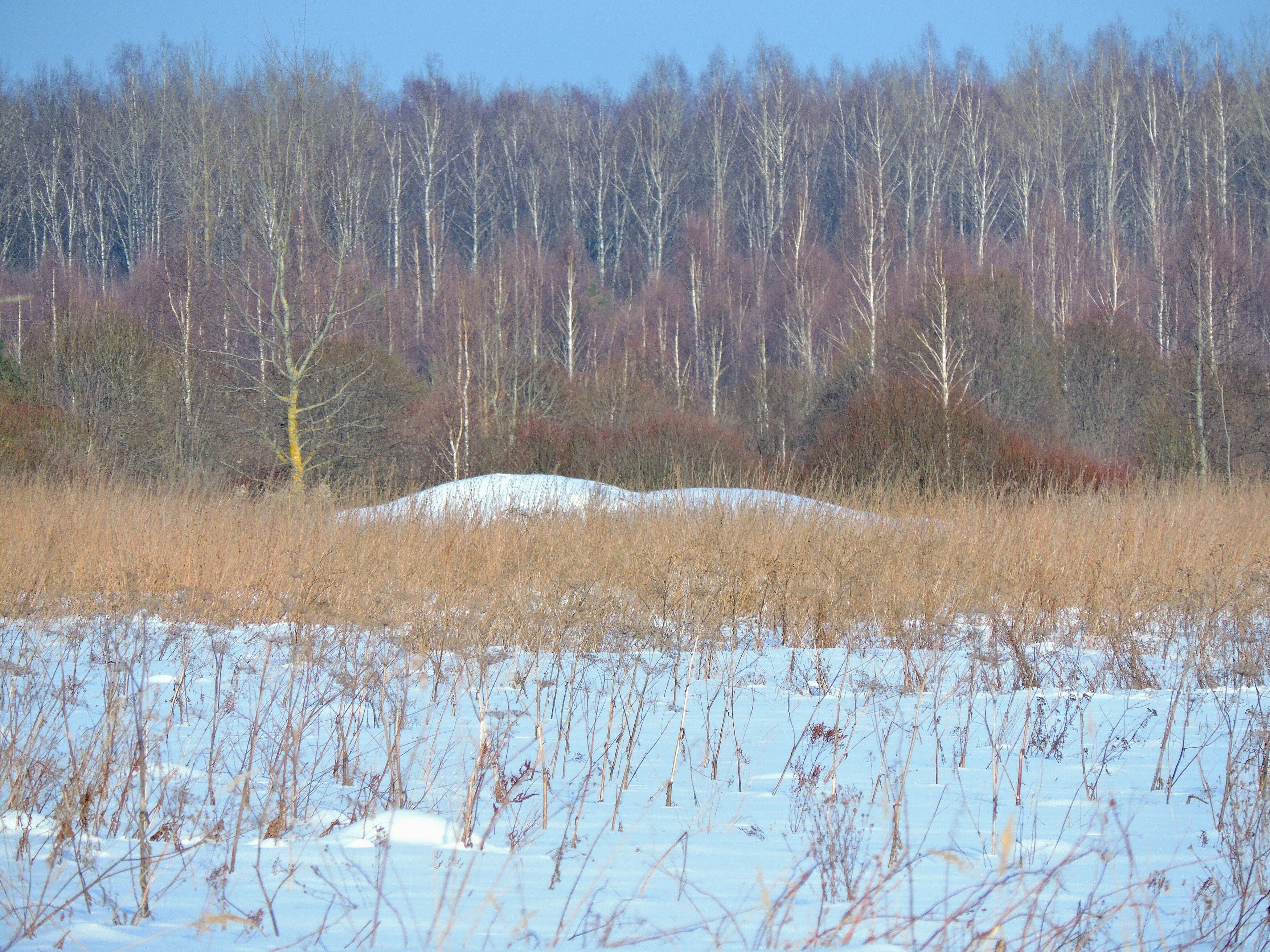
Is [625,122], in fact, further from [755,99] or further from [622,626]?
[622,626]

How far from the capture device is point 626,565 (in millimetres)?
6742

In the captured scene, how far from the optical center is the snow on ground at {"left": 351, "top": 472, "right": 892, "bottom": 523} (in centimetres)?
880

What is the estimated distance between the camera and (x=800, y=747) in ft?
11.5

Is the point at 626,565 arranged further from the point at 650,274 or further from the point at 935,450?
the point at 650,274

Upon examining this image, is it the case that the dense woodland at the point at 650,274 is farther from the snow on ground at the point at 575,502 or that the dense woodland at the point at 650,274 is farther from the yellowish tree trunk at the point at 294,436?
the snow on ground at the point at 575,502

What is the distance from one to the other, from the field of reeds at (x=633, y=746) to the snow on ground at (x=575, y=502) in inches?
54.1

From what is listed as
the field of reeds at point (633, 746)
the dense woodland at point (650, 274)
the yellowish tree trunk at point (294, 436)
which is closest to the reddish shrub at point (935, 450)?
the dense woodland at point (650, 274)

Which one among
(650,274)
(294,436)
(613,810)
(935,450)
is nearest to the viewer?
(613,810)

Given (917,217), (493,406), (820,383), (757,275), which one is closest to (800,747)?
(493,406)

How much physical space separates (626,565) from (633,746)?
3.36m

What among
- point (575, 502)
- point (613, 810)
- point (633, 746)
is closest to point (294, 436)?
point (575, 502)

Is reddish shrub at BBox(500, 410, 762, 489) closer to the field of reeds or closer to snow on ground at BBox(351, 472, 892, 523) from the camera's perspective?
snow on ground at BBox(351, 472, 892, 523)

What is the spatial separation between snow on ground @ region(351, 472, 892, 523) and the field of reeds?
1375 millimetres

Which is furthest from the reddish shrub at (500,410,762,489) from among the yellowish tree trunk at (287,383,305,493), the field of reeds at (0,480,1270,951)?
the field of reeds at (0,480,1270,951)
